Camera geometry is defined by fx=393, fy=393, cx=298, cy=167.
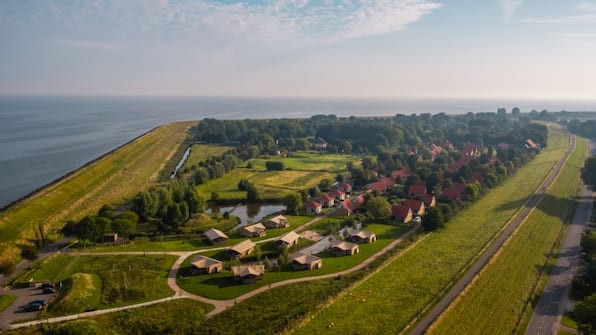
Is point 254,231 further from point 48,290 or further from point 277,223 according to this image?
point 48,290

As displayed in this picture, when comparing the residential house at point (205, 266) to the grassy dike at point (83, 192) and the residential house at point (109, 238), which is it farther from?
the grassy dike at point (83, 192)

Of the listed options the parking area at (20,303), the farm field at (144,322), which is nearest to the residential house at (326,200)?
the farm field at (144,322)

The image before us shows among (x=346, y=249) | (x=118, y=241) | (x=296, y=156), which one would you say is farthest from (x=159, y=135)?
(x=346, y=249)

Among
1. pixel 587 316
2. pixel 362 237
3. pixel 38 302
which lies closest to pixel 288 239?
pixel 362 237

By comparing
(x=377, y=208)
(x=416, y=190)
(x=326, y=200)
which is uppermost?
(x=416, y=190)

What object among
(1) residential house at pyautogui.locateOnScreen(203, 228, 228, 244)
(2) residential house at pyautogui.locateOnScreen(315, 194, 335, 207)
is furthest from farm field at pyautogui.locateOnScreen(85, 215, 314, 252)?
(2) residential house at pyautogui.locateOnScreen(315, 194, 335, 207)

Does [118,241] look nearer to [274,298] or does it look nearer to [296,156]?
[274,298]
